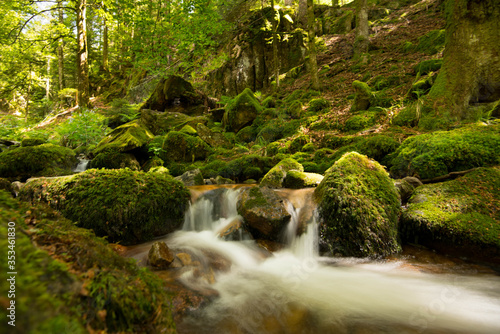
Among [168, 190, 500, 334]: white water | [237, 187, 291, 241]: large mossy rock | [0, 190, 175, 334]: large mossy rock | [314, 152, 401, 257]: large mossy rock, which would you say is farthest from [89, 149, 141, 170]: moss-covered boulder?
[0, 190, 175, 334]: large mossy rock

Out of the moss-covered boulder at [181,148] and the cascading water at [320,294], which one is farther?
the moss-covered boulder at [181,148]

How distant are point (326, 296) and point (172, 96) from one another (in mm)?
13117

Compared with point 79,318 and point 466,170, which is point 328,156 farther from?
point 79,318

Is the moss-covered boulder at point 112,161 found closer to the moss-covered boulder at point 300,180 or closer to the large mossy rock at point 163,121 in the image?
the large mossy rock at point 163,121

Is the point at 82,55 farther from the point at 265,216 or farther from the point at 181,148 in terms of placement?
the point at 265,216

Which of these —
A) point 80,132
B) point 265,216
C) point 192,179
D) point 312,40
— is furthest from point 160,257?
point 312,40

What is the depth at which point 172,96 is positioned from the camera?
1319cm

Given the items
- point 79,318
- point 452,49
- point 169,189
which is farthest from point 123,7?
point 79,318

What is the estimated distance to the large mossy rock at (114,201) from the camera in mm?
3824

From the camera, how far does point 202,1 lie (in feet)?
40.0

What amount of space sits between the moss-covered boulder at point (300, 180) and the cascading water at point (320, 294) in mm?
1666

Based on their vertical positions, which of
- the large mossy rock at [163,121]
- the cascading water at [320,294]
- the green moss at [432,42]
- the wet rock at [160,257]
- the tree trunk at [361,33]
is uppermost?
the tree trunk at [361,33]

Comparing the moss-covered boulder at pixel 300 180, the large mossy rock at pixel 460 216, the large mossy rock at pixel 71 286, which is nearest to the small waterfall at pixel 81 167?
the moss-covered boulder at pixel 300 180

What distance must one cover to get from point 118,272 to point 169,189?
3394 mm
